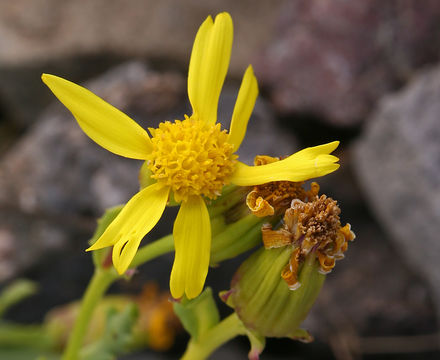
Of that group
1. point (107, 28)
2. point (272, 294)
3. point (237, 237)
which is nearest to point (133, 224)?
point (237, 237)

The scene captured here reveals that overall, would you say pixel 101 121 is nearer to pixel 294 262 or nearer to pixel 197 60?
pixel 197 60

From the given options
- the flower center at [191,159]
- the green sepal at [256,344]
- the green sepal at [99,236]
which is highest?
the flower center at [191,159]

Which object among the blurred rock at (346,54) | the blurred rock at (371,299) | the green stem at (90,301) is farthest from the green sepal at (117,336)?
the blurred rock at (346,54)

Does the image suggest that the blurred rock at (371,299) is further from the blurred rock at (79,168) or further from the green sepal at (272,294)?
the green sepal at (272,294)

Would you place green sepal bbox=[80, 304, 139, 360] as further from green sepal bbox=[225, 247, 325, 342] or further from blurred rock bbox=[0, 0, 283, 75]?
blurred rock bbox=[0, 0, 283, 75]

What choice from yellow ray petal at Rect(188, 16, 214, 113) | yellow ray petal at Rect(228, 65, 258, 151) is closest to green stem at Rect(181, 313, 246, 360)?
yellow ray petal at Rect(228, 65, 258, 151)

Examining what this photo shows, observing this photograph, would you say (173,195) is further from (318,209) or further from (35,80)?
(35,80)

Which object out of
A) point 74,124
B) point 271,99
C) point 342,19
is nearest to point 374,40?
point 342,19
